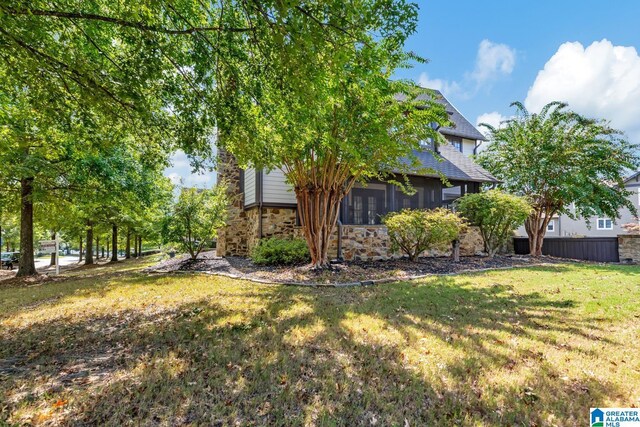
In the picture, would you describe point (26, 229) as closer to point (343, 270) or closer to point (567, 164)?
point (343, 270)

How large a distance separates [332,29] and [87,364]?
463cm

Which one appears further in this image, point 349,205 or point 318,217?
point 349,205

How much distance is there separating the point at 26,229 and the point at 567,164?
21288mm

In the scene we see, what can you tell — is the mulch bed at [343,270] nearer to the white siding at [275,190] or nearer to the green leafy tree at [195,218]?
the green leafy tree at [195,218]

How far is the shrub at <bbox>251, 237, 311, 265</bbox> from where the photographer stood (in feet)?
31.6

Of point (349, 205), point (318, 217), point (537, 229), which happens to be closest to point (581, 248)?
point (537, 229)

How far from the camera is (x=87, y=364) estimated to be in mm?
3004

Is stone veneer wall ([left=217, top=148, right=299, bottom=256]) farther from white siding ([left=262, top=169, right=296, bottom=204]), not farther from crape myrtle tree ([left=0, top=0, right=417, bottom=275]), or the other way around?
crape myrtle tree ([left=0, top=0, right=417, bottom=275])

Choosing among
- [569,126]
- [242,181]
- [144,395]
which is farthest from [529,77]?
[144,395]

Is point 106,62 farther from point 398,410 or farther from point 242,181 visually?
point 242,181

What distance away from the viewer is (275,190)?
1156 centimetres

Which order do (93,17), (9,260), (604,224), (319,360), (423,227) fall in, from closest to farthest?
1. (319,360)
2. (93,17)
3. (423,227)
4. (9,260)
5. (604,224)

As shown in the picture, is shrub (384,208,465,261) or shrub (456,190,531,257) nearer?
shrub (384,208,465,261)

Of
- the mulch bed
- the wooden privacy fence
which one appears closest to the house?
the mulch bed
